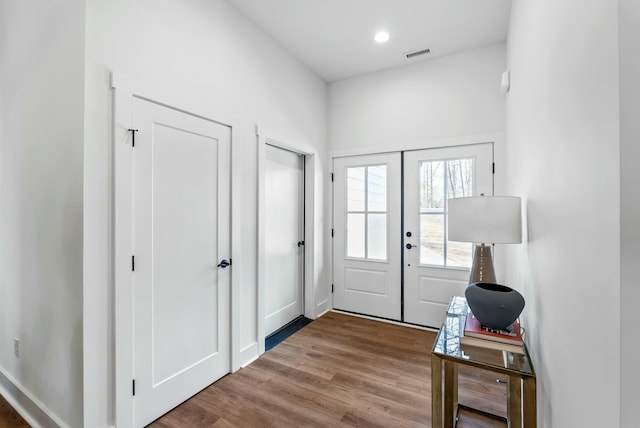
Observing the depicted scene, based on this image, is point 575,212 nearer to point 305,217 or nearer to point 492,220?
point 492,220

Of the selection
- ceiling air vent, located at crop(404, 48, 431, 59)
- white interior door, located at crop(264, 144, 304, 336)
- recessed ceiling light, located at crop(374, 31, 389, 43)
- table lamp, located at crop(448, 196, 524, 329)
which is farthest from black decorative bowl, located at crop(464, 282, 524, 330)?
ceiling air vent, located at crop(404, 48, 431, 59)

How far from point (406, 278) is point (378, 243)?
51 centimetres

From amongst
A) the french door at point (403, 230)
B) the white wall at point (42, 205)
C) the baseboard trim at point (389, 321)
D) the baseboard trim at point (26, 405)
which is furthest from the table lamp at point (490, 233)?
the baseboard trim at point (26, 405)

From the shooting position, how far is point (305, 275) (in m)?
3.64

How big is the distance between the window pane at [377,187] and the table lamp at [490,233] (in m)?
1.87

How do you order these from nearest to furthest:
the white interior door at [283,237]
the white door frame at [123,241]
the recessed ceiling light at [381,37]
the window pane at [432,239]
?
the white door frame at [123,241]
the recessed ceiling light at [381,37]
the white interior door at [283,237]
the window pane at [432,239]

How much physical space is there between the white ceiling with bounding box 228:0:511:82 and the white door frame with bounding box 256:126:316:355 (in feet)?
3.21

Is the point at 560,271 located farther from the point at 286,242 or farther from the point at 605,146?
the point at 286,242

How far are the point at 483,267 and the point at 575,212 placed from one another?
104 cm

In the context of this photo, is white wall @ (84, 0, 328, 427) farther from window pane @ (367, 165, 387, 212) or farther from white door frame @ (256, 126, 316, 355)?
window pane @ (367, 165, 387, 212)

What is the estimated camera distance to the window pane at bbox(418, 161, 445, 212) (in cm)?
326

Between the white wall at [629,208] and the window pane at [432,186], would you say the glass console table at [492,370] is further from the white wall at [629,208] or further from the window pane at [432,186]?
the window pane at [432,186]

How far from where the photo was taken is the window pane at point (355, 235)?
3.70 m

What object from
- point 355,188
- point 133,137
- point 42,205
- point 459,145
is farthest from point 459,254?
point 42,205
